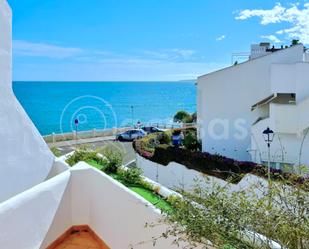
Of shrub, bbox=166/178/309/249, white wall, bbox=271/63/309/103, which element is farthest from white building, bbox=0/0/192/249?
white wall, bbox=271/63/309/103

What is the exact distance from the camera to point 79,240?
5348 mm

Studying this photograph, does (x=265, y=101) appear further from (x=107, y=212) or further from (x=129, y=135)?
(x=129, y=135)

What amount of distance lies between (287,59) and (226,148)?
449 centimetres

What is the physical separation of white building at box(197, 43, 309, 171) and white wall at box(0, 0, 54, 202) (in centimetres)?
791

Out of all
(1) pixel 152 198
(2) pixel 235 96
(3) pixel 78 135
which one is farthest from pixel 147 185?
(3) pixel 78 135

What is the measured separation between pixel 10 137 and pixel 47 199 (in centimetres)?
117

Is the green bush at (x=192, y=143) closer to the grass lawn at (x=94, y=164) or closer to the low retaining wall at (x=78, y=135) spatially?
the low retaining wall at (x=78, y=135)

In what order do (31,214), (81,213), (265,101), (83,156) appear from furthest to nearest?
1. (265,101)
2. (83,156)
3. (81,213)
4. (31,214)

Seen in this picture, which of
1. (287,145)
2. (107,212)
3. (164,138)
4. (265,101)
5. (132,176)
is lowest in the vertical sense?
(164,138)

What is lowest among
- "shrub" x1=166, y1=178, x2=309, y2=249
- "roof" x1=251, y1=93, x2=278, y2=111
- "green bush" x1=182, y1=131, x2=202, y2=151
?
"green bush" x1=182, y1=131, x2=202, y2=151

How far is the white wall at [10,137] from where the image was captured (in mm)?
5148

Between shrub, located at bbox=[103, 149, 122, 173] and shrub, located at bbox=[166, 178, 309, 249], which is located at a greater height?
shrub, located at bbox=[166, 178, 309, 249]

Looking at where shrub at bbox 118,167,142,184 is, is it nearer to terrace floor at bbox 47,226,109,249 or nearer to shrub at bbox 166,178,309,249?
terrace floor at bbox 47,226,109,249

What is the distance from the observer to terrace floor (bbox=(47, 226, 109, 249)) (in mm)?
Answer: 5141
